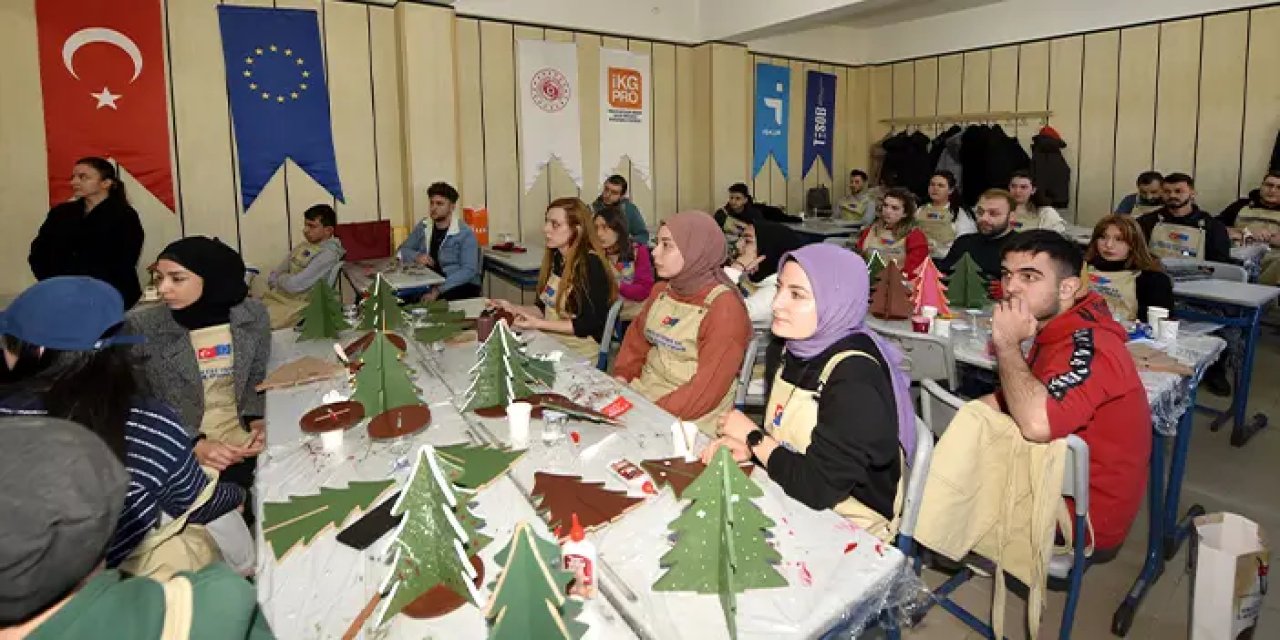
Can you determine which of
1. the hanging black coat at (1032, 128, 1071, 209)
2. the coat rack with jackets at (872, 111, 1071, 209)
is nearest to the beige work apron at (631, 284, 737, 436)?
the coat rack with jackets at (872, 111, 1071, 209)

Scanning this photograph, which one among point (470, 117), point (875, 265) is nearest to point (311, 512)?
point (875, 265)

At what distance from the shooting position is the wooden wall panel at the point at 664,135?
8016 millimetres

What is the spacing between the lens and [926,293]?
12.0 feet

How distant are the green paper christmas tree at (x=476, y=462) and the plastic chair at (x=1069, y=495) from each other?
122cm

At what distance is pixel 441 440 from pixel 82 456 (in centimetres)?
140

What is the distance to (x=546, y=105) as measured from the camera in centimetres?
729

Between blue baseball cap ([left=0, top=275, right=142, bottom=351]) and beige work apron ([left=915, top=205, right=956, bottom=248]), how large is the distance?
6271 mm

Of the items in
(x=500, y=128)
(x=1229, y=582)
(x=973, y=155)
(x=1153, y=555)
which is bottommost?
(x=1153, y=555)

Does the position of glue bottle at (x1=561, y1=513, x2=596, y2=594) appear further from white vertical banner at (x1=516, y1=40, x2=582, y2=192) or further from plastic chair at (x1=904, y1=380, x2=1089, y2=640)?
white vertical banner at (x1=516, y1=40, x2=582, y2=192)

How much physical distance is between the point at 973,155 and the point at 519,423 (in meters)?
8.05

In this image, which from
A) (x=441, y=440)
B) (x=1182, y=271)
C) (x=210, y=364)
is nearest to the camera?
(x=441, y=440)

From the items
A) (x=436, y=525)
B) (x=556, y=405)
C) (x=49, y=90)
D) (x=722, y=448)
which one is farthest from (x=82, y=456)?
(x=49, y=90)

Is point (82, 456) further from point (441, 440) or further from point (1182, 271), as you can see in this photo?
point (1182, 271)

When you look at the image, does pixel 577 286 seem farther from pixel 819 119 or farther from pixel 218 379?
pixel 819 119
